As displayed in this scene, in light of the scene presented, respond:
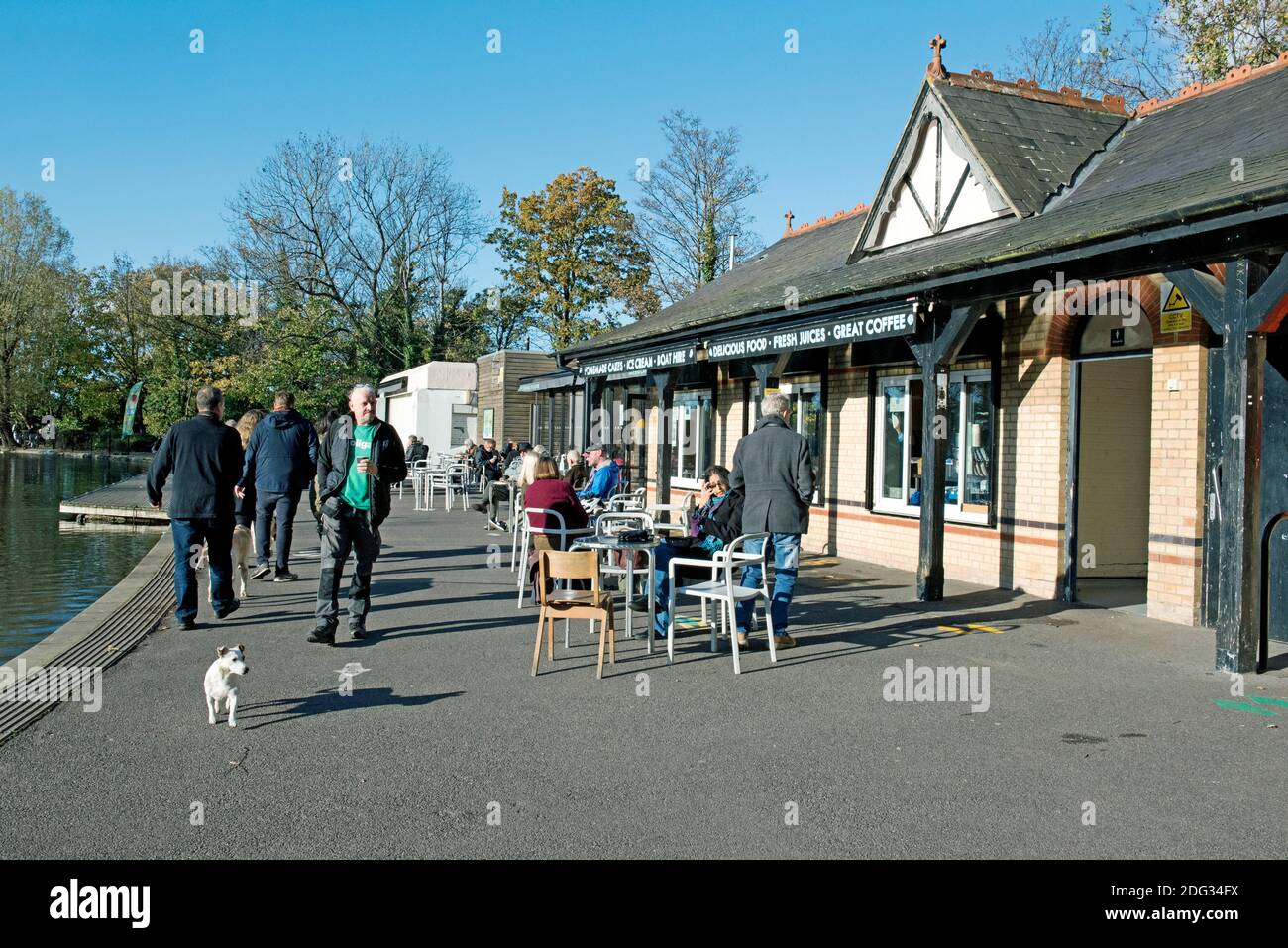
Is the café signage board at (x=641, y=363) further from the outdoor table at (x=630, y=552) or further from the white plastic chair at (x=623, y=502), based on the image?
the outdoor table at (x=630, y=552)

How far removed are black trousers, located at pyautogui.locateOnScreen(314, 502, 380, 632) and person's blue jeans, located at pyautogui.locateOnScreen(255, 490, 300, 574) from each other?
310 centimetres

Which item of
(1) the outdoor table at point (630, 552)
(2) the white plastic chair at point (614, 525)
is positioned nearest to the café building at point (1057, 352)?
(2) the white plastic chair at point (614, 525)

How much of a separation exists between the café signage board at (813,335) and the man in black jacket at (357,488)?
4.92 meters

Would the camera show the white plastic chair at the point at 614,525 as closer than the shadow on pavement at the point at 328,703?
No

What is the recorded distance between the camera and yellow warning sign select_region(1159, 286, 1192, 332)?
910 centimetres

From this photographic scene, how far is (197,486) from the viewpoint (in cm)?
816

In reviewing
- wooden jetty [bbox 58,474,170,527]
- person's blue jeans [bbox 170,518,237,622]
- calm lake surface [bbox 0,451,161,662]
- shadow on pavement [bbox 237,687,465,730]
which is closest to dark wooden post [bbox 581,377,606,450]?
calm lake surface [bbox 0,451,161,662]

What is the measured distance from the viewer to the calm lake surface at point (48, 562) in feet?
32.4

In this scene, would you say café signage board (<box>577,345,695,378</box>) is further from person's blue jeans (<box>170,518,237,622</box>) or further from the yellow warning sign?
person's blue jeans (<box>170,518,237,622</box>)

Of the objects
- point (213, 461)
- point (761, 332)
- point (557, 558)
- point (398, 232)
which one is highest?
point (398, 232)

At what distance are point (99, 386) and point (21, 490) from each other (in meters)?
39.4
